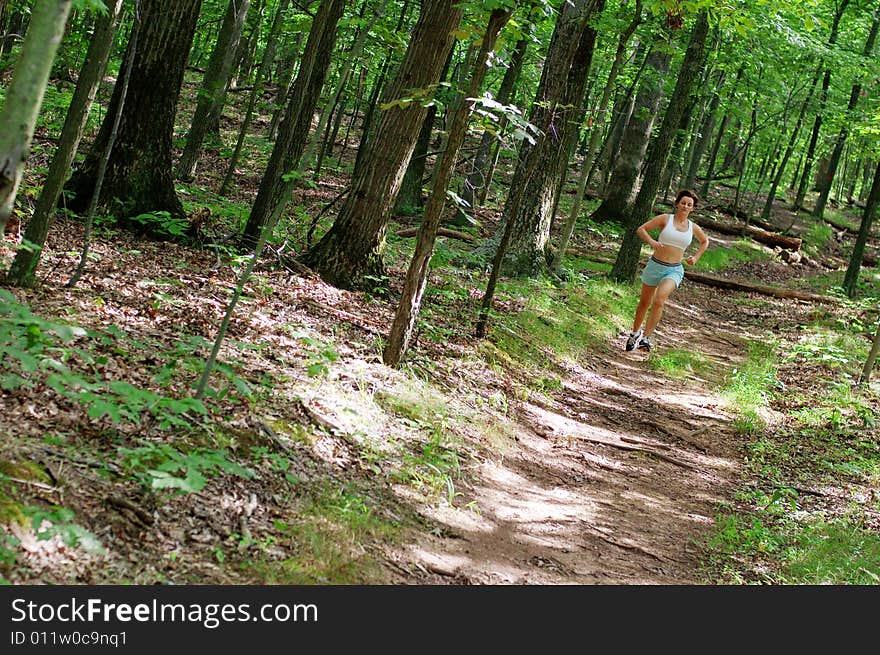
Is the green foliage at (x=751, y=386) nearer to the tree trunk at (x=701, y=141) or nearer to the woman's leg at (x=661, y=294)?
the woman's leg at (x=661, y=294)

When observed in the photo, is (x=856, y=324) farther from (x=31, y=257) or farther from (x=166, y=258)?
(x=31, y=257)

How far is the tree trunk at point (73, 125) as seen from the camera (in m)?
5.11

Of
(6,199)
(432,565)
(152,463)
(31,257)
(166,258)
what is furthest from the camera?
(166,258)

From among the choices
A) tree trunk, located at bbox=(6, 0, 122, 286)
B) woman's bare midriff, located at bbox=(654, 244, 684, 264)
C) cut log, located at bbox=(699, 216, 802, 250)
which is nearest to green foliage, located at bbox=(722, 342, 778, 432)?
woman's bare midriff, located at bbox=(654, 244, 684, 264)

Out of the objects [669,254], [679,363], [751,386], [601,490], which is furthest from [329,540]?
[679,363]

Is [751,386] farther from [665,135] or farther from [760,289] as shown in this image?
[760,289]

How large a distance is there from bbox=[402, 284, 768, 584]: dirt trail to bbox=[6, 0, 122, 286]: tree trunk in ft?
11.4

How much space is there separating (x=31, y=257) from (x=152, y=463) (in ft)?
8.44

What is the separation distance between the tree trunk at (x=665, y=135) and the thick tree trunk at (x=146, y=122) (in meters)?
8.46

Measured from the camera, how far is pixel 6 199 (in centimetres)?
260

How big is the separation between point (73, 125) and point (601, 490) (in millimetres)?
4918

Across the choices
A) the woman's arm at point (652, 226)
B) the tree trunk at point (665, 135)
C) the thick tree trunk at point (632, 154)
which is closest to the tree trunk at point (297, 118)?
the woman's arm at point (652, 226)

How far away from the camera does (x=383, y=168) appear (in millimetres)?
7641
